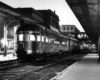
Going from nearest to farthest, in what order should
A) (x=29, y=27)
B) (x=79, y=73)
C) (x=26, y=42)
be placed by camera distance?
(x=79, y=73) < (x=26, y=42) < (x=29, y=27)

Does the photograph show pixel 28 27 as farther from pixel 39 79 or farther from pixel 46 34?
pixel 39 79

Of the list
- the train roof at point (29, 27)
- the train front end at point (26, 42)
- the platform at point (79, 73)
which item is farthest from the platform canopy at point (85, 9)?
the train front end at point (26, 42)

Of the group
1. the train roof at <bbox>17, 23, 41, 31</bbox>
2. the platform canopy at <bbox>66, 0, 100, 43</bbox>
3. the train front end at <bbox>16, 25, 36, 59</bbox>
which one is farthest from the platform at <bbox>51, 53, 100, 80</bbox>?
the train roof at <bbox>17, 23, 41, 31</bbox>

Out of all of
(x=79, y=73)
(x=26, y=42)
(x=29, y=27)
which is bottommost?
(x=79, y=73)

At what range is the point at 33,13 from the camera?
78.8 meters

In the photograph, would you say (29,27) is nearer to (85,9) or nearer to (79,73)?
(85,9)

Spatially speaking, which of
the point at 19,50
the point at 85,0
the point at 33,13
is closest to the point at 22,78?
the point at 85,0

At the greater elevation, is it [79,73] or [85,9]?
[85,9]

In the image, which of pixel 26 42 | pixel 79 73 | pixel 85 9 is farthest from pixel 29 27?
pixel 79 73

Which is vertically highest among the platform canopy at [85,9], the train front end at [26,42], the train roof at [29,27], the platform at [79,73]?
the platform canopy at [85,9]

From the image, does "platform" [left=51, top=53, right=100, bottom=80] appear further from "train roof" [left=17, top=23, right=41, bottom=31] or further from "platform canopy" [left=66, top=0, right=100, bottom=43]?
"train roof" [left=17, top=23, right=41, bottom=31]

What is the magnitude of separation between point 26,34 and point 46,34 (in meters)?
2.61

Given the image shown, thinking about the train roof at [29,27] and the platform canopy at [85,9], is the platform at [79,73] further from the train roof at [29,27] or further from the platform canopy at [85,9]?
the train roof at [29,27]

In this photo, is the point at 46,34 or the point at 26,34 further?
the point at 46,34
